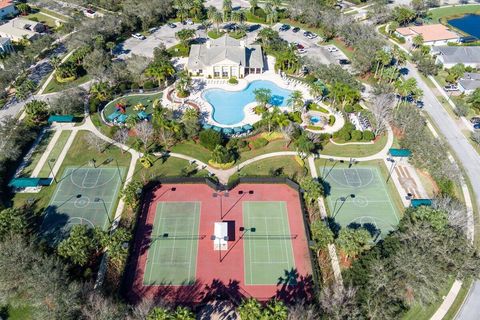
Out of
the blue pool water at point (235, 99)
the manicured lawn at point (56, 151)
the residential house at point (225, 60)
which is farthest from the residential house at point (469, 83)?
the manicured lawn at point (56, 151)

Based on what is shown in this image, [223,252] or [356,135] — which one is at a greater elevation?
[356,135]

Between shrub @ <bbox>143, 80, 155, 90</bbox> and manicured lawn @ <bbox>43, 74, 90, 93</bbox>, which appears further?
manicured lawn @ <bbox>43, 74, 90, 93</bbox>

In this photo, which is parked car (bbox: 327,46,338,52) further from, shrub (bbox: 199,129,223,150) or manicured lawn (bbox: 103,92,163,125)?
shrub (bbox: 199,129,223,150)

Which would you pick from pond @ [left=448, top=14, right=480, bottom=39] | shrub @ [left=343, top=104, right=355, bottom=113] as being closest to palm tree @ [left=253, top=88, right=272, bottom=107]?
shrub @ [left=343, top=104, right=355, bottom=113]

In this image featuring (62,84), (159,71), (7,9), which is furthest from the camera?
(7,9)

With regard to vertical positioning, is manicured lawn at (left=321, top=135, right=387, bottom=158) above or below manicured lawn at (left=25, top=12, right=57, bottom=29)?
below

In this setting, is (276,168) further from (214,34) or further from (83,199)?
(214,34)

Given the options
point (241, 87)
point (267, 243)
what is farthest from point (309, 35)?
point (267, 243)
